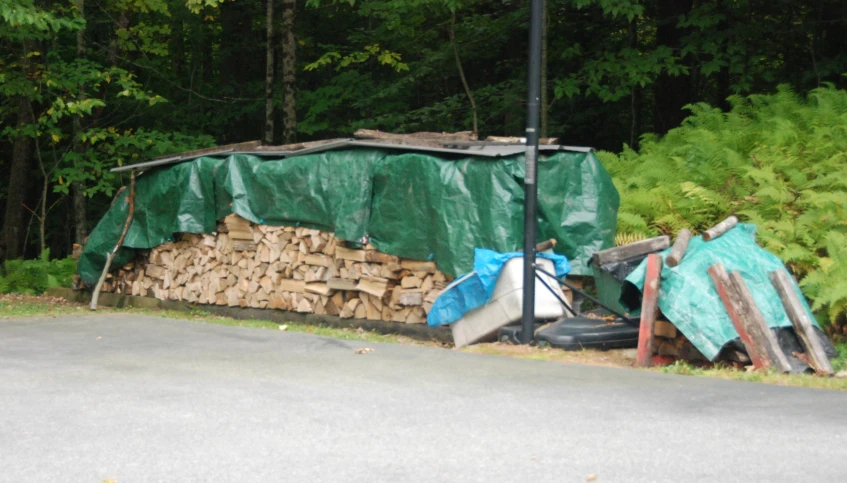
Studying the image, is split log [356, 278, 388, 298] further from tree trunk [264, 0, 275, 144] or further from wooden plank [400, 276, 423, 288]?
tree trunk [264, 0, 275, 144]

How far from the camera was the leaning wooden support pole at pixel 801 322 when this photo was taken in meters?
8.52

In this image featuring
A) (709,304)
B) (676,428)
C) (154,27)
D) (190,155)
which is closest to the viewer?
(676,428)

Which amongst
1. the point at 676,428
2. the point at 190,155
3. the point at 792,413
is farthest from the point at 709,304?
the point at 190,155

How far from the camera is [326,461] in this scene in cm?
547

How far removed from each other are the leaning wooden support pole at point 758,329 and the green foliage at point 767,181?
1.20 metres

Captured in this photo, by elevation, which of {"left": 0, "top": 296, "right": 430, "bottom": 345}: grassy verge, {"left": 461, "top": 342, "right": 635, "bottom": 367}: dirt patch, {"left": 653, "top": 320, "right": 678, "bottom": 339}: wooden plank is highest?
{"left": 653, "top": 320, "right": 678, "bottom": 339}: wooden plank

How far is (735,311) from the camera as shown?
863 centimetres

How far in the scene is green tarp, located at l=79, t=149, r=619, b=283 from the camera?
11570 mm

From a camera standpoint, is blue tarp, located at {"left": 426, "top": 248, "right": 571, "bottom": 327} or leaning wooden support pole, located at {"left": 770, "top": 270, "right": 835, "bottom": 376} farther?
blue tarp, located at {"left": 426, "top": 248, "right": 571, "bottom": 327}

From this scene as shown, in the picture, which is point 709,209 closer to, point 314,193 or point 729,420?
point 314,193

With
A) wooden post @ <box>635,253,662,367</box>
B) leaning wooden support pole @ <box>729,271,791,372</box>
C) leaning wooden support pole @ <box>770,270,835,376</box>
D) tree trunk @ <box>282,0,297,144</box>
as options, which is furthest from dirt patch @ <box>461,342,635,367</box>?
tree trunk @ <box>282,0,297,144</box>

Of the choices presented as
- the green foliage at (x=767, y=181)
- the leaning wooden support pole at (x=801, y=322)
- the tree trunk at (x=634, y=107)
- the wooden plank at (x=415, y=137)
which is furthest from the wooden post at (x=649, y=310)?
the tree trunk at (x=634, y=107)

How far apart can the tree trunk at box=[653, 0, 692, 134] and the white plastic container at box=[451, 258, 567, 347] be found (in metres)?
8.91

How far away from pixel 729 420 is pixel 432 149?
21.3 ft
